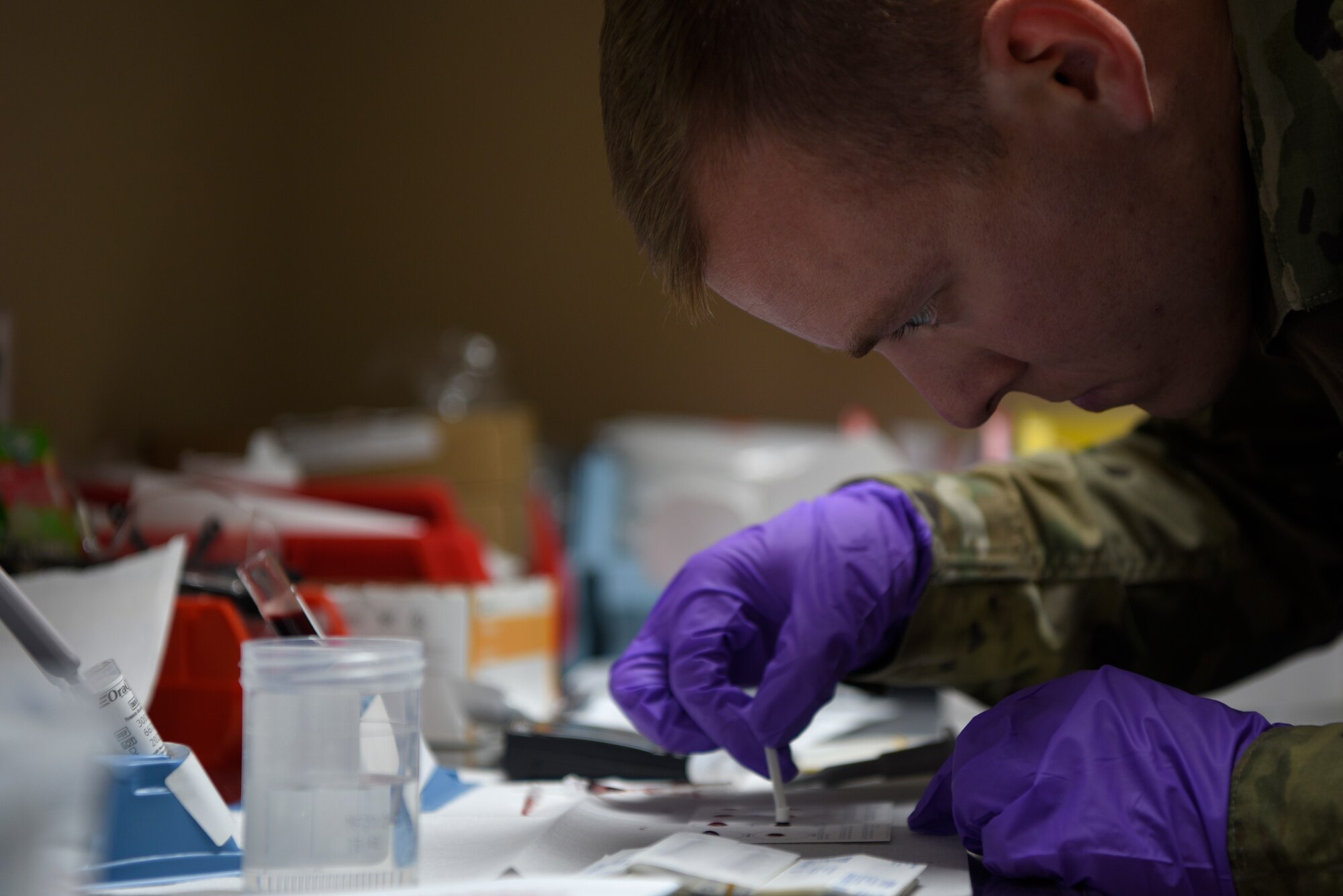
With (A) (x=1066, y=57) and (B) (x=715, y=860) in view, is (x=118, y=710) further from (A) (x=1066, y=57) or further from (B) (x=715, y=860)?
(A) (x=1066, y=57)

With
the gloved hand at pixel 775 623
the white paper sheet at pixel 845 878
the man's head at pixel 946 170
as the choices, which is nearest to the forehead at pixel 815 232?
the man's head at pixel 946 170

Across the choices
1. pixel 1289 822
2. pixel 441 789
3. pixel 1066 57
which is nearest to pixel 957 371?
pixel 1066 57

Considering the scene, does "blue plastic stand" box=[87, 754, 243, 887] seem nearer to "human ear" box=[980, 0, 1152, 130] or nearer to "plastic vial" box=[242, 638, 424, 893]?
"plastic vial" box=[242, 638, 424, 893]

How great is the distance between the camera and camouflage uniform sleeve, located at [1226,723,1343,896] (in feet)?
1.68

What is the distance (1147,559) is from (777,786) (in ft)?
1.17

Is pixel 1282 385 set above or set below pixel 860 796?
above

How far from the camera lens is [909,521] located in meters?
0.83

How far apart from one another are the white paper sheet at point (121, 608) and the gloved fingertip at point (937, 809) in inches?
17.7

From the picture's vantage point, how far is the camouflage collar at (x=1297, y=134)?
0.60 metres

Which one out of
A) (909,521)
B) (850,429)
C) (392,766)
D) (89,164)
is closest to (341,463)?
(89,164)

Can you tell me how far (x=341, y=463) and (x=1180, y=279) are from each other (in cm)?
109

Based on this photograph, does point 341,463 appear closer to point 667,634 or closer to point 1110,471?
point 667,634

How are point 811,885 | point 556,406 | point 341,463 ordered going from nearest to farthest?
point 811,885 < point 341,463 < point 556,406

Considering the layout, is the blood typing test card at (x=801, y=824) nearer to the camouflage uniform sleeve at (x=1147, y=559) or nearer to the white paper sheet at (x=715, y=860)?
the white paper sheet at (x=715, y=860)
